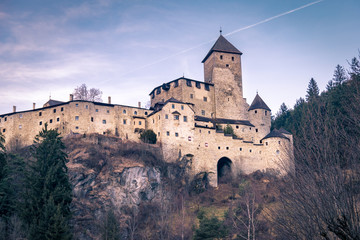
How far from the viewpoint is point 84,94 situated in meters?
79.5

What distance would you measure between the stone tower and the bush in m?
15.6

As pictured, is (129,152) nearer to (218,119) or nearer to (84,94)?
(218,119)

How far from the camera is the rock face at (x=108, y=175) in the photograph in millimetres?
47031

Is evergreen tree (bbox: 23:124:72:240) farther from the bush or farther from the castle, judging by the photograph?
the castle

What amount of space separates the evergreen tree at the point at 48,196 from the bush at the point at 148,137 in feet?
71.9

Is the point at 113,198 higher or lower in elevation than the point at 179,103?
lower

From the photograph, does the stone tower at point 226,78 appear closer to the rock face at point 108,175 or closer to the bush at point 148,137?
the bush at point 148,137

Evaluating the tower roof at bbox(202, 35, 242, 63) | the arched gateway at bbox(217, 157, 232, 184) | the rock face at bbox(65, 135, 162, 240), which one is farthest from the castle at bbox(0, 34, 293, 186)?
the tower roof at bbox(202, 35, 242, 63)

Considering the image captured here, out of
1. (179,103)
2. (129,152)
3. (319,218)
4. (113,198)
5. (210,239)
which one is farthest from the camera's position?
(179,103)

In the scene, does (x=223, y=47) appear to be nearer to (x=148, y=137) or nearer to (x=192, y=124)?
(x=192, y=124)

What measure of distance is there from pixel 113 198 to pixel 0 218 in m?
18.4

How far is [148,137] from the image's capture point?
57.3 meters

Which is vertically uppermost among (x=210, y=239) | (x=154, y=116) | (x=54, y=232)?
(x=154, y=116)

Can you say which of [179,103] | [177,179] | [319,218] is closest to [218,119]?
[179,103]
